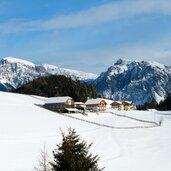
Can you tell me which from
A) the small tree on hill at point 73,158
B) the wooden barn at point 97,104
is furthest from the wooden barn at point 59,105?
the small tree on hill at point 73,158

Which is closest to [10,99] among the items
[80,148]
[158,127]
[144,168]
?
[158,127]

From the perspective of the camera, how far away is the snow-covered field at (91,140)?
54.6 meters

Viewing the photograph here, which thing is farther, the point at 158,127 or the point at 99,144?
the point at 158,127

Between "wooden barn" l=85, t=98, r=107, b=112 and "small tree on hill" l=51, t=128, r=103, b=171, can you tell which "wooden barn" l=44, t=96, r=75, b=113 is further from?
"small tree on hill" l=51, t=128, r=103, b=171

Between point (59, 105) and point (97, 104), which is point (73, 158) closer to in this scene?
point (59, 105)

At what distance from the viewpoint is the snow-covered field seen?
54.6 m

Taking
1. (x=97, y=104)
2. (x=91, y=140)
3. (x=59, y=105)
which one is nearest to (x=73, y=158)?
(x=91, y=140)

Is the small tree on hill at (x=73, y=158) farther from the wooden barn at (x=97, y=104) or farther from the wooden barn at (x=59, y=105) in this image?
the wooden barn at (x=97, y=104)

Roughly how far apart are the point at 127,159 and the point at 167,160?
16.9 feet

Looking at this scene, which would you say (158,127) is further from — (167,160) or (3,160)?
(3,160)

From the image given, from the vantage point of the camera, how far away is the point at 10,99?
123062mm

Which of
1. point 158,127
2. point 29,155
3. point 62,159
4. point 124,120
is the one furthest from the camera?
point 124,120

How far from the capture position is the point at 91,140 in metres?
73.6

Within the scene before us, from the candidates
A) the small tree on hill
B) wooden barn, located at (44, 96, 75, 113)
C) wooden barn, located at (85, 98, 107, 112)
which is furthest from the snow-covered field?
wooden barn, located at (85, 98, 107, 112)
